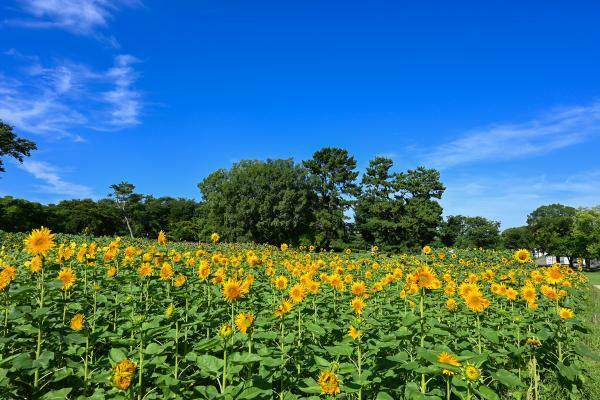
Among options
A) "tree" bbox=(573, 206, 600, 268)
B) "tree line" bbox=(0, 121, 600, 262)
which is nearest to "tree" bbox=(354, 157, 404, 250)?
"tree line" bbox=(0, 121, 600, 262)

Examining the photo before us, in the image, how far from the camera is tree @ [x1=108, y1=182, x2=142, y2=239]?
77.2m

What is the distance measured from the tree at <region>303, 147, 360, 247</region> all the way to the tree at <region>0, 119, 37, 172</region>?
1187 inches

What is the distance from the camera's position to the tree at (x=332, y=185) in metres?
46.4

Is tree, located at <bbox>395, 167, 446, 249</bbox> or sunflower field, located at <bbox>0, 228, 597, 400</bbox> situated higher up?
tree, located at <bbox>395, 167, 446, 249</bbox>

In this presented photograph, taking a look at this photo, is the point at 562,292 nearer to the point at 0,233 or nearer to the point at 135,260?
the point at 135,260

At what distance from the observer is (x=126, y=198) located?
257 feet

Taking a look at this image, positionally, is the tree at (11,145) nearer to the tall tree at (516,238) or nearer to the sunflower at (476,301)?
the sunflower at (476,301)

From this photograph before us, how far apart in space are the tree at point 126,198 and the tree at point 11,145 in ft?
Result: 136

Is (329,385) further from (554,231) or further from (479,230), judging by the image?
(479,230)

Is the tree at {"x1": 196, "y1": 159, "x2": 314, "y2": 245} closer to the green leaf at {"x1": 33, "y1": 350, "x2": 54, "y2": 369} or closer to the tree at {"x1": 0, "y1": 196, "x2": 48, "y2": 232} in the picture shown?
the tree at {"x1": 0, "y1": 196, "x2": 48, "y2": 232}

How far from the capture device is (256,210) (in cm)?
4478

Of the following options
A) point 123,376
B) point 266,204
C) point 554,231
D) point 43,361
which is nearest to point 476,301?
point 123,376

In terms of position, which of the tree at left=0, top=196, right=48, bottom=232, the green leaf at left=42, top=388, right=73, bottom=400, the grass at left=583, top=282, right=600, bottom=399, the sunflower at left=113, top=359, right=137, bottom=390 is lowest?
the grass at left=583, top=282, right=600, bottom=399

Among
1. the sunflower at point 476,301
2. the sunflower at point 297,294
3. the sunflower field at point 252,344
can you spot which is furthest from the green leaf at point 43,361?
the sunflower at point 476,301
